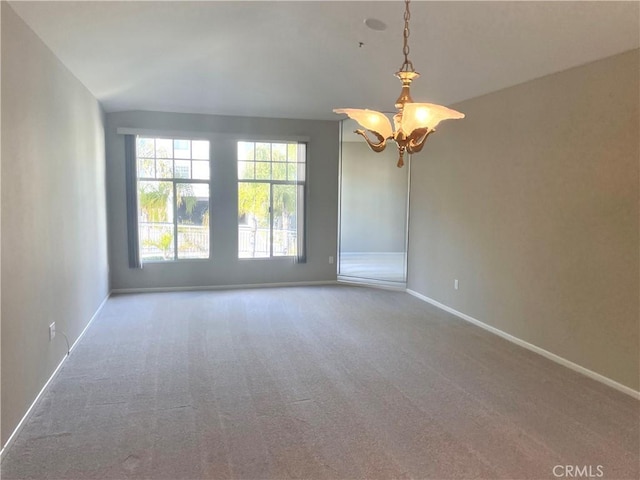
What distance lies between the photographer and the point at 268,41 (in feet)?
13.7

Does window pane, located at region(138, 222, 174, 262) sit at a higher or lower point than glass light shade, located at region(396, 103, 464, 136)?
lower

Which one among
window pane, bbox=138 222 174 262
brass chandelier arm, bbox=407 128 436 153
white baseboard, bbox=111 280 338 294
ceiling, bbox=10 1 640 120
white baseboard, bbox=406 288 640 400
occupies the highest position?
ceiling, bbox=10 1 640 120

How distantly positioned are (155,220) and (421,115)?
5043mm

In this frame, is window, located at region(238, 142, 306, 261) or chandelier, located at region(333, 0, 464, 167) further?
window, located at region(238, 142, 306, 261)

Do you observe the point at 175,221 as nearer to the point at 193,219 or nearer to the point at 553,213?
the point at 193,219

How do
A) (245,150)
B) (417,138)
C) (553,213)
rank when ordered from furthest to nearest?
(245,150), (553,213), (417,138)

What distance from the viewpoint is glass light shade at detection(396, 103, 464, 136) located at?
241 centimetres

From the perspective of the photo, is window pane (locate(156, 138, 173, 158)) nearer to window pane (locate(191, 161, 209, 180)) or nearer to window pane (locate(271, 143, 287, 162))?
window pane (locate(191, 161, 209, 180))

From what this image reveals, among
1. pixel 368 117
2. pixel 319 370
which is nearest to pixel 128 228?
pixel 319 370

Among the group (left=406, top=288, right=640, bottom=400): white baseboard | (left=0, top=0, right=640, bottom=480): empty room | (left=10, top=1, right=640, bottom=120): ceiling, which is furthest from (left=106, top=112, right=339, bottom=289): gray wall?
(left=406, top=288, right=640, bottom=400): white baseboard

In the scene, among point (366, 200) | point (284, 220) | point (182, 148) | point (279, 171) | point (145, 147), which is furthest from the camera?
point (366, 200)

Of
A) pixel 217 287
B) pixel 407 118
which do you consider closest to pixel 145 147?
pixel 217 287

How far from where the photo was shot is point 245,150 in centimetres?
673

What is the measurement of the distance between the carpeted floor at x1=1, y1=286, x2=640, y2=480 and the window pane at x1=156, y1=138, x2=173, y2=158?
2.65m
